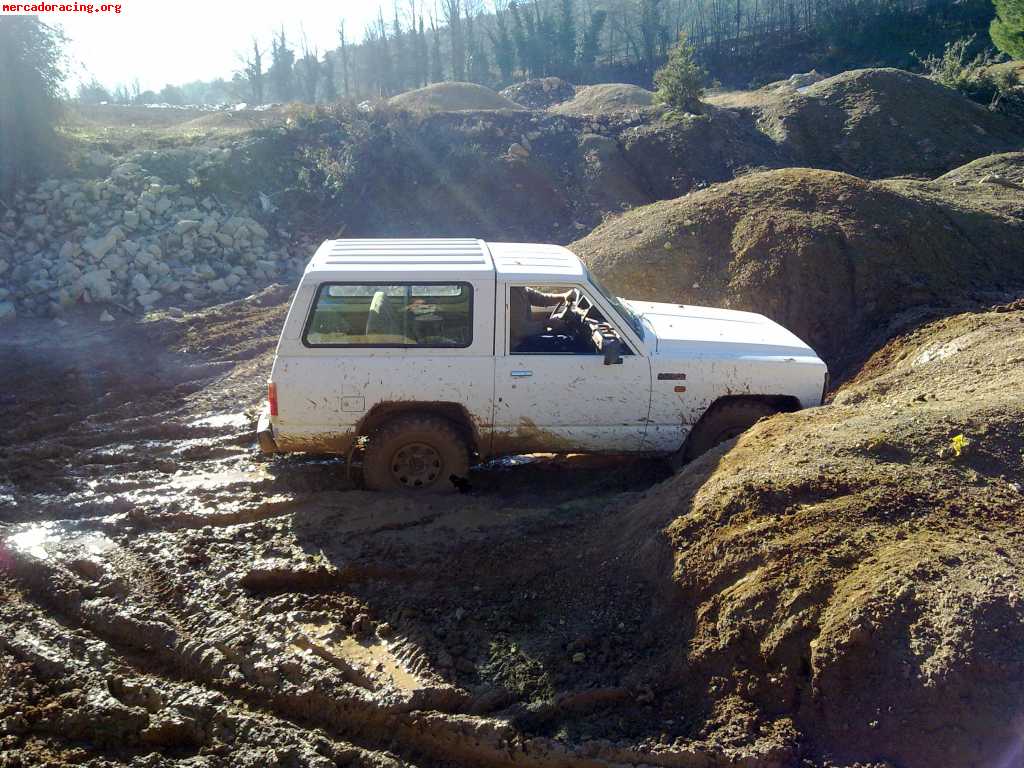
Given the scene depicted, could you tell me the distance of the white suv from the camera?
6012mm

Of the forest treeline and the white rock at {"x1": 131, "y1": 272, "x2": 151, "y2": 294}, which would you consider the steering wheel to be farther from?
the forest treeline

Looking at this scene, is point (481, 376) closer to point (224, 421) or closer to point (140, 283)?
point (224, 421)

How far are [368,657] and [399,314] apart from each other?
2606mm

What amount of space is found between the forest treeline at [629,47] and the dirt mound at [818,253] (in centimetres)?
4075

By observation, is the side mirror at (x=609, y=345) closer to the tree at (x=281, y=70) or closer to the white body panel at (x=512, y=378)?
the white body panel at (x=512, y=378)

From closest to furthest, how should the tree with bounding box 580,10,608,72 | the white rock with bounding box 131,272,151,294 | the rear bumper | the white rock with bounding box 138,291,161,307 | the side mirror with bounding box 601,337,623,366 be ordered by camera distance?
1. the side mirror with bounding box 601,337,623,366
2. the rear bumper
3. the white rock with bounding box 138,291,161,307
4. the white rock with bounding box 131,272,151,294
5. the tree with bounding box 580,10,608,72

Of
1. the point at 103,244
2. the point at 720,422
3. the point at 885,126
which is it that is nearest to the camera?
the point at 720,422

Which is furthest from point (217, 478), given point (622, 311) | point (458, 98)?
point (458, 98)

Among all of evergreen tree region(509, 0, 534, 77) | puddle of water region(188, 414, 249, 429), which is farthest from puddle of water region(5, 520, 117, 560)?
evergreen tree region(509, 0, 534, 77)

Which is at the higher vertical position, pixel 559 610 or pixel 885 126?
pixel 885 126

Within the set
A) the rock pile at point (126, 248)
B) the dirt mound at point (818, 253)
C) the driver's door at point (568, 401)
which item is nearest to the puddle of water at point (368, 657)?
the driver's door at point (568, 401)

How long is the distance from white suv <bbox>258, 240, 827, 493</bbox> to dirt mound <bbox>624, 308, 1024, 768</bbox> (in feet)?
2.37

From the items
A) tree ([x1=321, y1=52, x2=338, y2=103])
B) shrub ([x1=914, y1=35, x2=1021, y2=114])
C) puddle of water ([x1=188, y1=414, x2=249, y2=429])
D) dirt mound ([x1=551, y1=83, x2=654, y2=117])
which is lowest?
puddle of water ([x1=188, y1=414, x2=249, y2=429])

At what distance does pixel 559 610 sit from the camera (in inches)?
182
